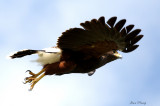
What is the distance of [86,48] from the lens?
27.0ft

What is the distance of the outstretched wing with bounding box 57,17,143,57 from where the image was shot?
752 centimetres

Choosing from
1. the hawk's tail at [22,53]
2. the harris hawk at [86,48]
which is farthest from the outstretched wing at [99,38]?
the hawk's tail at [22,53]

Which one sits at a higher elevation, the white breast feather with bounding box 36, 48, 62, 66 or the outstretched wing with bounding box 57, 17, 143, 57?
the outstretched wing with bounding box 57, 17, 143, 57

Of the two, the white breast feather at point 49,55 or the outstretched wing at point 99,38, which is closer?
the outstretched wing at point 99,38

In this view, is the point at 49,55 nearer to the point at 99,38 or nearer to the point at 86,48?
the point at 86,48


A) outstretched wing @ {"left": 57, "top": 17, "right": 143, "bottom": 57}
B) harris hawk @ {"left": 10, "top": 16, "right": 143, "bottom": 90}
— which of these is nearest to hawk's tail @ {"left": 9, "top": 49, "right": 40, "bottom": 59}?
harris hawk @ {"left": 10, "top": 16, "right": 143, "bottom": 90}

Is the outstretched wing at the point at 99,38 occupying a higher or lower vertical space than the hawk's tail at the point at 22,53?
higher

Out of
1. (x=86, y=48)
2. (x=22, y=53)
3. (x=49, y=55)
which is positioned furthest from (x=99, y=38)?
(x=22, y=53)

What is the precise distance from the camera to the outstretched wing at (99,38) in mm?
7523

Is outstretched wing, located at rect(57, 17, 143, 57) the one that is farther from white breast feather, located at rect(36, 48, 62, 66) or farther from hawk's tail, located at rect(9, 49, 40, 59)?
hawk's tail, located at rect(9, 49, 40, 59)

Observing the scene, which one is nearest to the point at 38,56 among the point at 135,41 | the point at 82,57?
the point at 82,57

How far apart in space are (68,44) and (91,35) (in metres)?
0.56

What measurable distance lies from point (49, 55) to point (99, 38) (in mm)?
1177

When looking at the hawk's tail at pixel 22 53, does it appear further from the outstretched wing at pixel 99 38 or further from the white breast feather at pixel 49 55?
the outstretched wing at pixel 99 38
